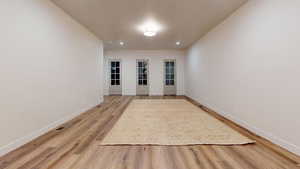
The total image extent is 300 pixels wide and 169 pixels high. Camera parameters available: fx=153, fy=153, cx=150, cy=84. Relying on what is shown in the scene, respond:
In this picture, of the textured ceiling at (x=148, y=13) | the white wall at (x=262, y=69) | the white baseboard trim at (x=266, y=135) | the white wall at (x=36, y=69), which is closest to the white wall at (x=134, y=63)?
the textured ceiling at (x=148, y=13)

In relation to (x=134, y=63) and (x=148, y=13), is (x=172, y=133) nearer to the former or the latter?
(x=148, y=13)

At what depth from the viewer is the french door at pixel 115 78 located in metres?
8.84

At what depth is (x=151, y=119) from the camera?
373 centimetres

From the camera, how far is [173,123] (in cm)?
340

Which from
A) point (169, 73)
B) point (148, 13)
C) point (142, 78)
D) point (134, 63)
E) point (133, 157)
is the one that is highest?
point (148, 13)

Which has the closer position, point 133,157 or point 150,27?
point 133,157

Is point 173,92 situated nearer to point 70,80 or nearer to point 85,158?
point 70,80

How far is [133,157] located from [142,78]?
709 centimetres

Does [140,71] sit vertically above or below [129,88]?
above

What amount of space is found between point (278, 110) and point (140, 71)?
715 cm

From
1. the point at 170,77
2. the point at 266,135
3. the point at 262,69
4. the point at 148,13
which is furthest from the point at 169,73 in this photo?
the point at 266,135

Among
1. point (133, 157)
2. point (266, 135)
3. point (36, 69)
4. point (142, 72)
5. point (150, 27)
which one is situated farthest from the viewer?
point (142, 72)

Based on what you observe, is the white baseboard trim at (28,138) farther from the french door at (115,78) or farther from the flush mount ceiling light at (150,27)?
the french door at (115,78)

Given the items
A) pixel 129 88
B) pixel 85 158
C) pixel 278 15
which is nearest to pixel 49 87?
pixel 85 158
